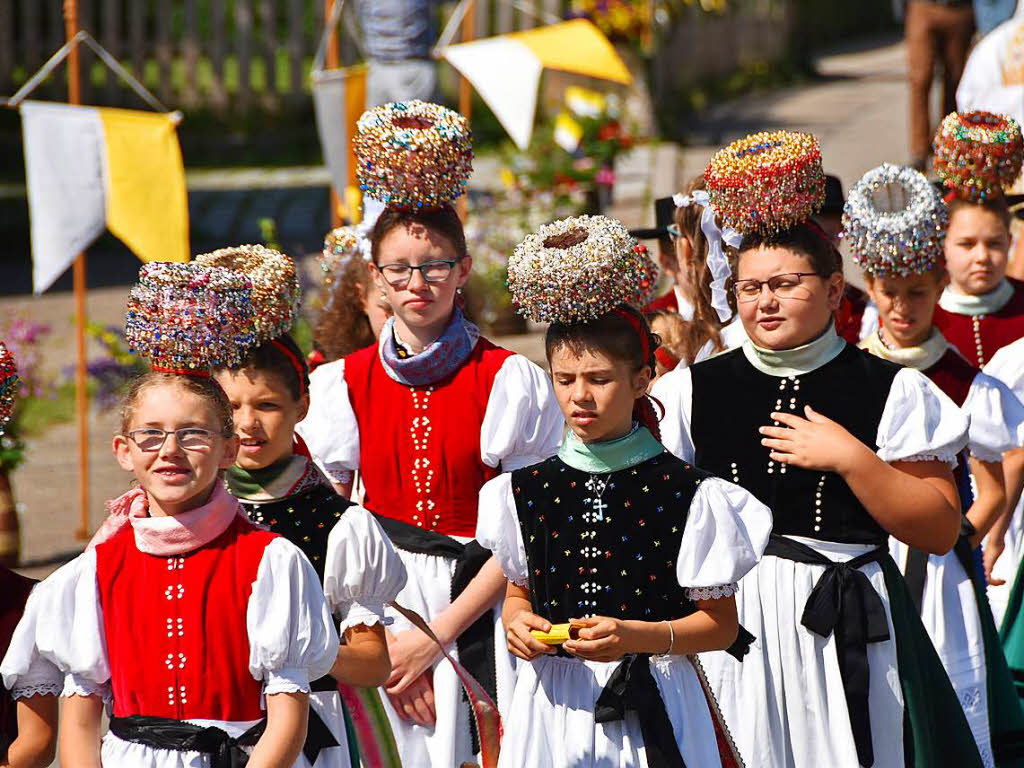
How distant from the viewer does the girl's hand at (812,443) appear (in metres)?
3.80

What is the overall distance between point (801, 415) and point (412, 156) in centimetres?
114

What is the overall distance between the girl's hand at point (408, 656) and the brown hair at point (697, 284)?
1107mm

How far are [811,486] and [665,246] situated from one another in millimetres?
1380

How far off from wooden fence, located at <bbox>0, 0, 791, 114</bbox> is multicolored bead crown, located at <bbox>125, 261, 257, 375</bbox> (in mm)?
12333

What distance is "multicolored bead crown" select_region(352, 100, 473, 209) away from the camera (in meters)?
4.24

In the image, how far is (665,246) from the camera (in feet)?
16.9

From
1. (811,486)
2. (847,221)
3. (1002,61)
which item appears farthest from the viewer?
(1002,61)

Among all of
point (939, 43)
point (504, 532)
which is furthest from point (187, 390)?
point (939, 43)

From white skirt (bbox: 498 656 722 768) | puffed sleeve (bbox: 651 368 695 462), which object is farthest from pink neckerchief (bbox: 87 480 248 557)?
puffed sleeve (bbox: 651 368 695 462)

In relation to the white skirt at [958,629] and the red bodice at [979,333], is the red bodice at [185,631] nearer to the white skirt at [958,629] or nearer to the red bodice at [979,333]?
the white skirt at [958,629]

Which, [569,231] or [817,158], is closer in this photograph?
[569,231]

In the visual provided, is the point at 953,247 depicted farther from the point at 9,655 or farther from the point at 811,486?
the point at 9,655

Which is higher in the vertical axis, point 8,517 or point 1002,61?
point 1002,61

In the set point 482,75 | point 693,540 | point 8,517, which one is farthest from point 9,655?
point 482,75
